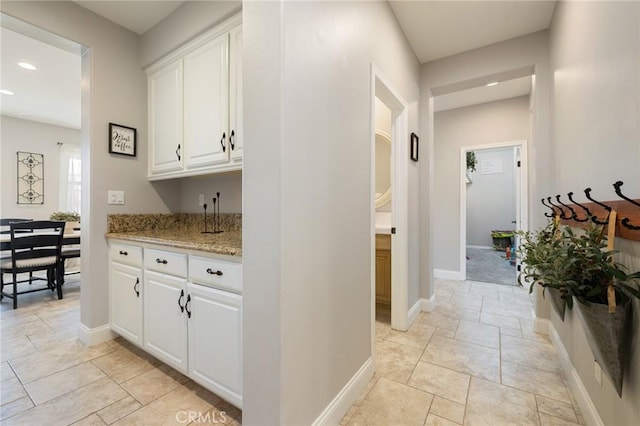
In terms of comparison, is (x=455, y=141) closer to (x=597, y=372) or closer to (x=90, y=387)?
(x=597, y=372)

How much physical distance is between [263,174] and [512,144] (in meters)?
4.22

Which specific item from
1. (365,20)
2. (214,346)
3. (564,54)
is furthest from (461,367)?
(365,20)

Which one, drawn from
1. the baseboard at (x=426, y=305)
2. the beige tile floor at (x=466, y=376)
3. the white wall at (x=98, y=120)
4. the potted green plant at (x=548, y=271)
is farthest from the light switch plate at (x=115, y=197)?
the baseboard at (x=426, y=305)

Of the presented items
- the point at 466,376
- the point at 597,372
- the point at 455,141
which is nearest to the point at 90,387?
the point at 466,376

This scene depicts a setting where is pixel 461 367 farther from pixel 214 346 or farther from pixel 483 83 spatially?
pixel 483 83

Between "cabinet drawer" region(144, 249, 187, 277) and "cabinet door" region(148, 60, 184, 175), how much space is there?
808 millimetres

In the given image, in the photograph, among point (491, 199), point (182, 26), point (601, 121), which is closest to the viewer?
point (601, 121)

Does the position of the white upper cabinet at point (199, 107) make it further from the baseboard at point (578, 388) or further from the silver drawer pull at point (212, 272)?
the baseboard at point (578, 388)

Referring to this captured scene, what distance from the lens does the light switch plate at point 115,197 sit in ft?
7.52

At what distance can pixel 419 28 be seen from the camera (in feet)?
7.63

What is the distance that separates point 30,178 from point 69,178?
1.88ft

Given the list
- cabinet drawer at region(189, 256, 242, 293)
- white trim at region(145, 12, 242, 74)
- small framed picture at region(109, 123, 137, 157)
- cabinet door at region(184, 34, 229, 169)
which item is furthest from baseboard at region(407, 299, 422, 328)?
small framed picture at region(109, 123, 137, 157)

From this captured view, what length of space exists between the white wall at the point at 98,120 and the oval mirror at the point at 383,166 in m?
2.54

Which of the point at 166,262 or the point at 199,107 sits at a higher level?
the point at 199,107
